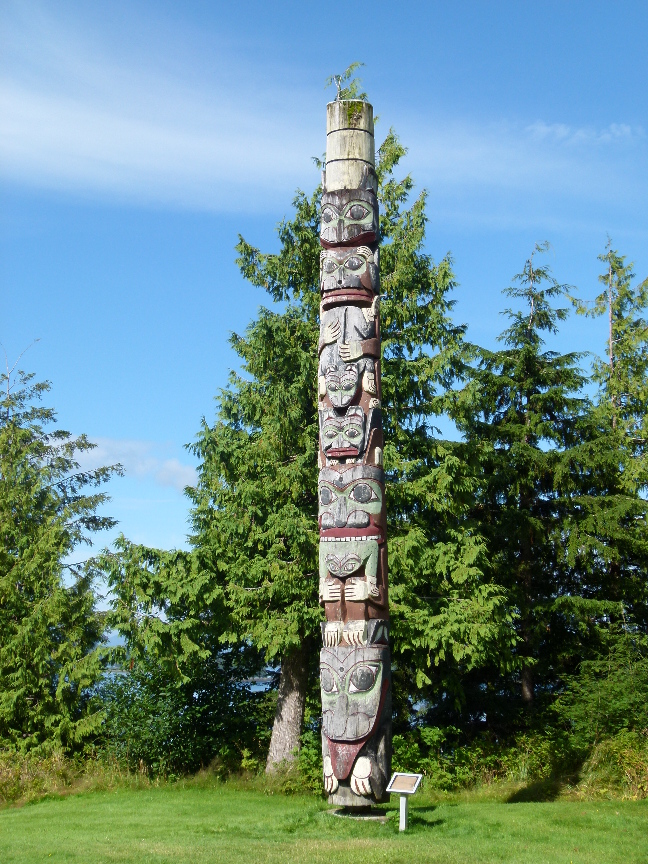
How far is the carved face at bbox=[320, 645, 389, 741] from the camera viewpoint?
9555 millimetres

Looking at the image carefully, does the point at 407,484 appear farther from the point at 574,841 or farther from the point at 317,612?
the point at 574,841

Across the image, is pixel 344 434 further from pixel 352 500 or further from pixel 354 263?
pixel 354 263

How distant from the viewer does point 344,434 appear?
10.5 m

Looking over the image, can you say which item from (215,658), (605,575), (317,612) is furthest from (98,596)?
(605,575)

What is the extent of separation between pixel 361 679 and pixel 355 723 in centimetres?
47

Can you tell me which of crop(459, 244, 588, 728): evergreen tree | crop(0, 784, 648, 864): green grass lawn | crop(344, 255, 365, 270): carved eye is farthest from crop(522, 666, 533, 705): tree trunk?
crop(344, 255, 365, 270): carved eye

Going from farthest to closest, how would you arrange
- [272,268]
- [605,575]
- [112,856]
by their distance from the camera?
[605,575] < [272,268] < [112,856]

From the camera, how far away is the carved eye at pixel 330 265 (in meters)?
11.3

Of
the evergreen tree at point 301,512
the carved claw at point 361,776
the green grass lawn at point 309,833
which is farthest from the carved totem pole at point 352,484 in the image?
the evergreen tree at point 301,512

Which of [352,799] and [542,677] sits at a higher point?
[542,677]

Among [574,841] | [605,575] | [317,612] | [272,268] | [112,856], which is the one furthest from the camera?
[605,575]

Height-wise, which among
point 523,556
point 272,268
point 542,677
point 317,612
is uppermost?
point 272,268

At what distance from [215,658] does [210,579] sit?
272 cm

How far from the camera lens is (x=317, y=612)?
543 inches
